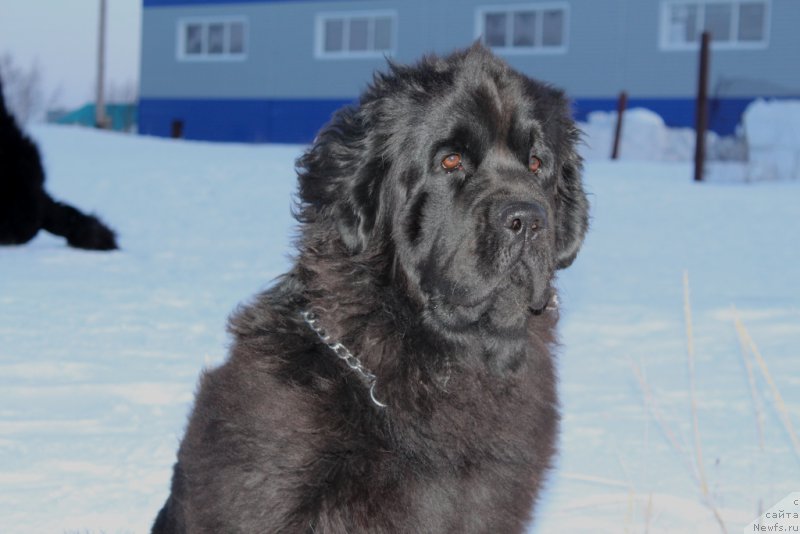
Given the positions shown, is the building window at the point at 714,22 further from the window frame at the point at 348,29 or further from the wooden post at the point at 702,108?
the wooden post at the point at 702,108

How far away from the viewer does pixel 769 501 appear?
12.6ft

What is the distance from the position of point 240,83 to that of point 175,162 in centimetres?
1834

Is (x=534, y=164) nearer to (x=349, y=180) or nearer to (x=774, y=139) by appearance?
(x=349, y=180)

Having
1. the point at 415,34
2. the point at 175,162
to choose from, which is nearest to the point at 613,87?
the point at 415,34

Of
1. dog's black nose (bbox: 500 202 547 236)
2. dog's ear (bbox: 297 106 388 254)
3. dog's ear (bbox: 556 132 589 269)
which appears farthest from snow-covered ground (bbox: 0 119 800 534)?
dog's black nose (bbox: 500 202 547 236)

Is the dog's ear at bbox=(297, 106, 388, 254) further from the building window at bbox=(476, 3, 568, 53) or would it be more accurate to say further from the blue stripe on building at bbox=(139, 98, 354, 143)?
the blue stripe on building at bbox=(139, 98, 354, 143)

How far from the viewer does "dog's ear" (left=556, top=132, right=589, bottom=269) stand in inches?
143

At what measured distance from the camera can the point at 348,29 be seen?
3284 centimetres

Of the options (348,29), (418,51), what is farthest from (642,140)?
(348,29)

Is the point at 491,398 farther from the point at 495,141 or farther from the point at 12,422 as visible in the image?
the point at 12,422

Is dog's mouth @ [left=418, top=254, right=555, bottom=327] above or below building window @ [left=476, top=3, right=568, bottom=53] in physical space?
below

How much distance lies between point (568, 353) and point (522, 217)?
3.52 metres

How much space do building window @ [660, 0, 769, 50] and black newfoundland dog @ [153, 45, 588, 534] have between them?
26202 millimetres

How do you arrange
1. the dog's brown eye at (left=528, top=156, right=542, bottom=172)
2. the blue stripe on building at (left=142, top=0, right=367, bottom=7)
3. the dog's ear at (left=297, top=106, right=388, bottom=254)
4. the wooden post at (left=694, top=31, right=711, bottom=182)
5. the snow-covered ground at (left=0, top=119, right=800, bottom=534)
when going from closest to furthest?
the dog's ear at (left=297, top=106, right=388, bottom=254)
the dog's brown eye at (left=528, top=156, right=542, bottom=172)
the snow-covered ground at (left=0, top=119, right=800, bottom=534)
the wooden post at (left=694, top=31, right=711, bottom=182)
the blue stripe on building at (left=142, top=0, right=367, bottom=7)
